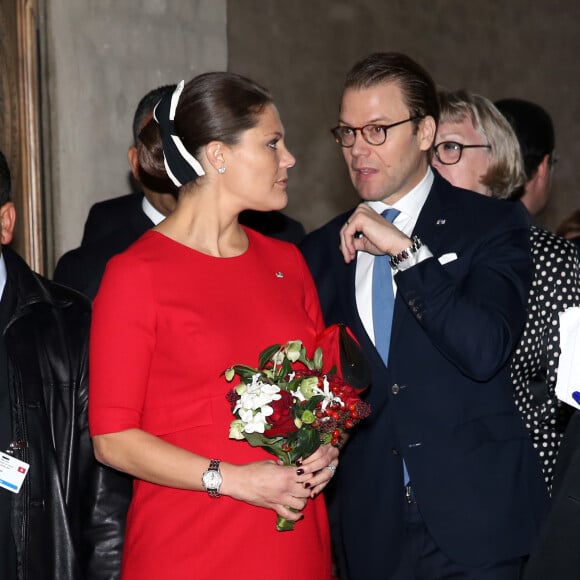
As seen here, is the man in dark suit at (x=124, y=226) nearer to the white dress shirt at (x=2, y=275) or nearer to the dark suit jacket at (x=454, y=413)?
the white dress shirt at (x=2, y=275)

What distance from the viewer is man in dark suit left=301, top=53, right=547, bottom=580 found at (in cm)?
266

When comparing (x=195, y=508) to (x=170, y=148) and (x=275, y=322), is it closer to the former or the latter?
(x=275, y=322)

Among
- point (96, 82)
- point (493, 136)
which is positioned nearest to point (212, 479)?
point (493, 136)

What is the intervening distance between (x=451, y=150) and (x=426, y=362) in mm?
1095

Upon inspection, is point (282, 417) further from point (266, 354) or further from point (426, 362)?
point (426, 362)

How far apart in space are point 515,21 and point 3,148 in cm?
440

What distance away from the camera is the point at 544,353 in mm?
2912

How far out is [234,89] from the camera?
259cm

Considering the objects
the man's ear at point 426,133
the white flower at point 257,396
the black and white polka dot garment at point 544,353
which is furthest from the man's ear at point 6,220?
the black and white polka dot garment at point 544,353

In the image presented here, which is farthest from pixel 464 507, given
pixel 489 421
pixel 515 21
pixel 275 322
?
pixel 515 21

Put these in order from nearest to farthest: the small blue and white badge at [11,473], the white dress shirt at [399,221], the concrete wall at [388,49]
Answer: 1. the small blue and white badge at [11,473]
2. the white dress shirt at [399,221]
3. the concrete wall at [388,49]

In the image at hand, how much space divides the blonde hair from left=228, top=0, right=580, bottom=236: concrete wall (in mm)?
2689

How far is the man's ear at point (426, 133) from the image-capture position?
117 inches

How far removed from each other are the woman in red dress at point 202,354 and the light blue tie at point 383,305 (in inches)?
10.0
